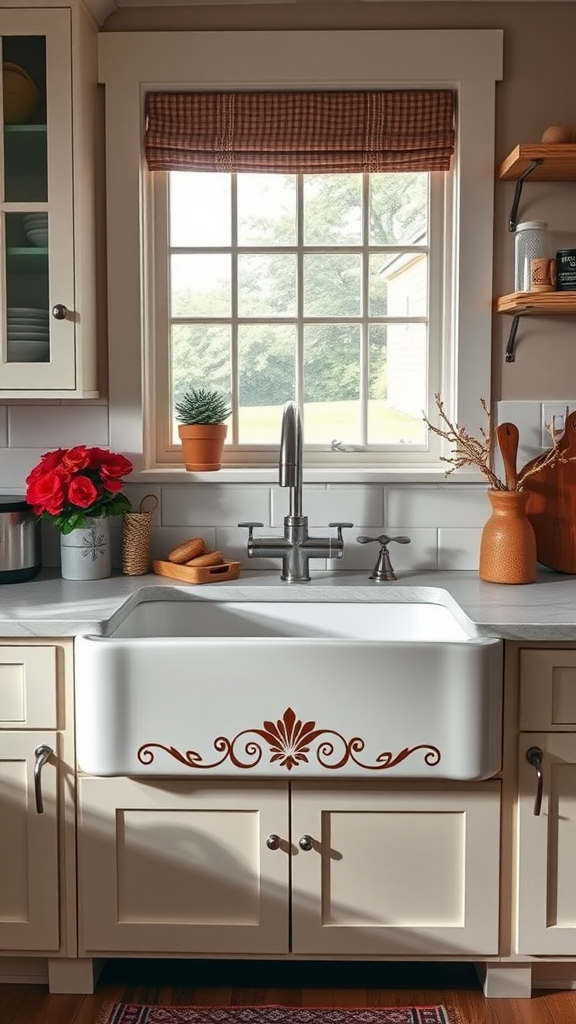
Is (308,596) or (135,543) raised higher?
(135,543)

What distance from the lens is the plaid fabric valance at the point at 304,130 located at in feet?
9.93

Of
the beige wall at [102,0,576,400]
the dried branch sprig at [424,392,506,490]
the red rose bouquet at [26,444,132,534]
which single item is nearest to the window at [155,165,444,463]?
the dried branch sprig at [424,392,506,490]

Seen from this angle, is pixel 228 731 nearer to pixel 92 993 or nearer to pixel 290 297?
pixel 92 993

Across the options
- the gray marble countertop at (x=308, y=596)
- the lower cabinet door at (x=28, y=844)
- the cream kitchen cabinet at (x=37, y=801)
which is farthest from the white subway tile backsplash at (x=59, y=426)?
the lower cabinet door at (x=28, y=844)

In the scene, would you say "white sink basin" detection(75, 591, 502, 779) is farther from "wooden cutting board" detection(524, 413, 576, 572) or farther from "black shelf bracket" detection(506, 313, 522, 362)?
"black shelf bracket" detection(506, 313, 522, 362)

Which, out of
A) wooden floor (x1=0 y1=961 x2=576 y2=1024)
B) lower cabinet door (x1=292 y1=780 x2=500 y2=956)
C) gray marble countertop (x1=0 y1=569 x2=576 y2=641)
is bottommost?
wooden floor (x1=0 y1=961 x2=576 y2=1024)

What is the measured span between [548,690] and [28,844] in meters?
1.16

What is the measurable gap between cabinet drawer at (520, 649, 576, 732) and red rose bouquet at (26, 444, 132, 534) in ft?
3.59

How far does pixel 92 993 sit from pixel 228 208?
6.53 feet

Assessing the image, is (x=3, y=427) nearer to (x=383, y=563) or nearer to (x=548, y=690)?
(x=383, y=563)

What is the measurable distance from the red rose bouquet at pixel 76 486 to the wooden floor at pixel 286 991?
3.49 ft

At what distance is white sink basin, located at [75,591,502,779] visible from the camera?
238cm

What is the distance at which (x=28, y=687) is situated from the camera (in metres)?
2.50

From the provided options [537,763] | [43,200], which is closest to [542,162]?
[43,200]
